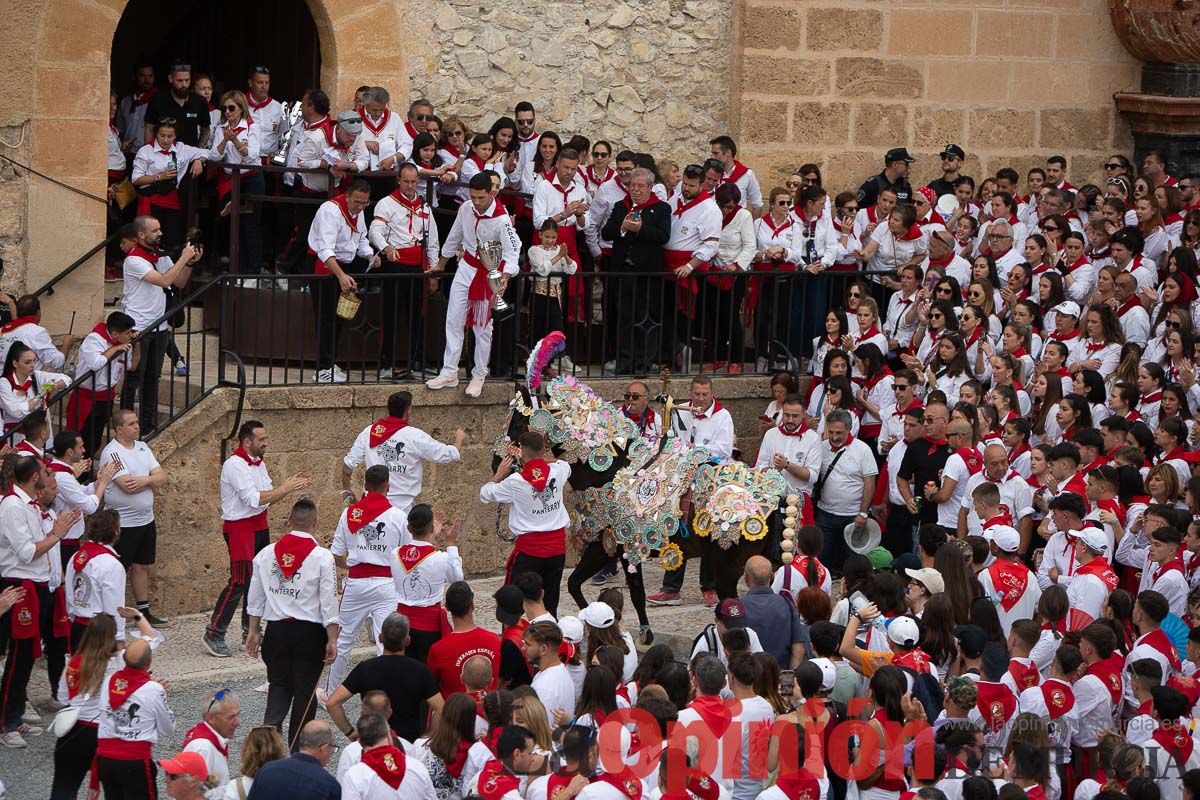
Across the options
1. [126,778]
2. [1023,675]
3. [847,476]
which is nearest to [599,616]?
[1023,675]

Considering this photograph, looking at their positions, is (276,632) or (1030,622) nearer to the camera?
(1030,622)

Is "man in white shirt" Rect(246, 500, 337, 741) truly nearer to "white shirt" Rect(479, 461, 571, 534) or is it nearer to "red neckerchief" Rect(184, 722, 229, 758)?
"white shirt" Rect(479, 461, 571, 534)

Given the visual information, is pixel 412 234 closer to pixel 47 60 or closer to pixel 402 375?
pixel 402 375

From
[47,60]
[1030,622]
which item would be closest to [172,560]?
[47,60]

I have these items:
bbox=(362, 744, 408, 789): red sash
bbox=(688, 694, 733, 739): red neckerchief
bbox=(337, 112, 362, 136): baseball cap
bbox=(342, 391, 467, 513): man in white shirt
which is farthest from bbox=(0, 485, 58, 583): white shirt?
bbox=(337, 112, 362, 136): baseball cap

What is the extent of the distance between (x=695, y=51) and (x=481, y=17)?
85.4 inches

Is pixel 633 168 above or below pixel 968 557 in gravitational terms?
above

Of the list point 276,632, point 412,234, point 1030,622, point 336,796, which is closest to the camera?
point 336,796

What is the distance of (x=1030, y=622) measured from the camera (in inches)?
372

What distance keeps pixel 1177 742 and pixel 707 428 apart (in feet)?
18.3

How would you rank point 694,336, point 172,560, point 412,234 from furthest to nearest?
point 694,336 → point 412,234 → point 172,560

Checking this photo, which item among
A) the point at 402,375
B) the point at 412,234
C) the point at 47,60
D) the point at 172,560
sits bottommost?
the point at 172,560

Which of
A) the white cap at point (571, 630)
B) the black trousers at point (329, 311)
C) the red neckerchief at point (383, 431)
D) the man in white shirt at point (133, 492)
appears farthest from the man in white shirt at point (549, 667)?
the black trousers at point (329, 311)

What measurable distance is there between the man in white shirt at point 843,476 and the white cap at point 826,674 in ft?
15.1
